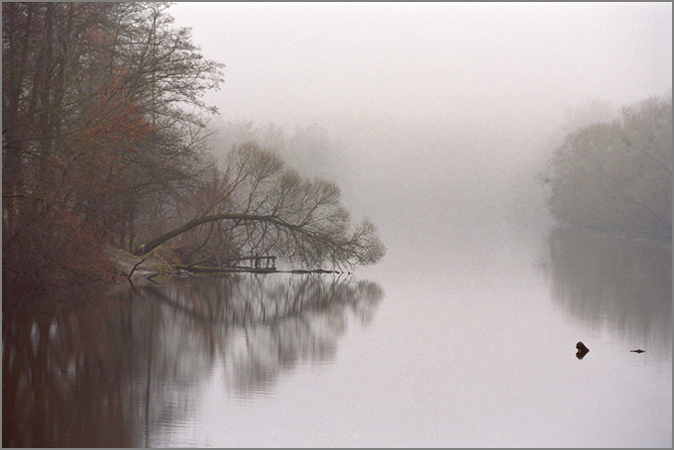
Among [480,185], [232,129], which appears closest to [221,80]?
[232,129]

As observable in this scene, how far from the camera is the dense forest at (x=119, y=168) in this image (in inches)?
675

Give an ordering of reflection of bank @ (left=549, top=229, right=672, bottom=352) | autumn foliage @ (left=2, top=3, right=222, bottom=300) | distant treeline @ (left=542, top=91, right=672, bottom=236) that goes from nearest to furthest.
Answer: reflection of bank @ (left=549, top=229, right=672, bottom=352) → autumn foliage @ (left=2, top=3, right=222, bottom=300) → distant treeline @ (left=542, top=91, right=672, bottom=236)

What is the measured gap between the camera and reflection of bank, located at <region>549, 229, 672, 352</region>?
52.9ft

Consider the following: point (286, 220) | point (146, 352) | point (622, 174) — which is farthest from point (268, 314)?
point (622, 174)

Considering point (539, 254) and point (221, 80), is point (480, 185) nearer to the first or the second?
point (539, 254)

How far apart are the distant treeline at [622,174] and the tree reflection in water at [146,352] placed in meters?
31.0

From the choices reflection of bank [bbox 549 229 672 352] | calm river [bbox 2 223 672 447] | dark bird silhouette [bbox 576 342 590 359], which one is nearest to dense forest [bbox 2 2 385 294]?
calm river [bbox 2 223 672 447]

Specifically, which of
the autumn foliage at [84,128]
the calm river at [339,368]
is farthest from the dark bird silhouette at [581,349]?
the autumn foliage at [84,128]

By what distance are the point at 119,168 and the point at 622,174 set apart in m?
38.0

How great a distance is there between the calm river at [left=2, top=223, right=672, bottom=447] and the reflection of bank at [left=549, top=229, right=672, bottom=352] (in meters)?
0.10

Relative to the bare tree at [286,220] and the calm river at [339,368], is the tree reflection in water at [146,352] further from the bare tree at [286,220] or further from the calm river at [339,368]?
the bare tree at [286,220]

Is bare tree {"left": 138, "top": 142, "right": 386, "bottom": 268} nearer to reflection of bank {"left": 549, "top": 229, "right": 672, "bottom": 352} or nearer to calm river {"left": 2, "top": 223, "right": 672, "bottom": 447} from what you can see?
calm river {"left": 2, "top": 223, "right": 672, "bottom": 447}

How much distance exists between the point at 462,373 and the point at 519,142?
107m

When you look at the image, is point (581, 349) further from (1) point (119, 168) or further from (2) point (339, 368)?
(1) point (119, 168)
